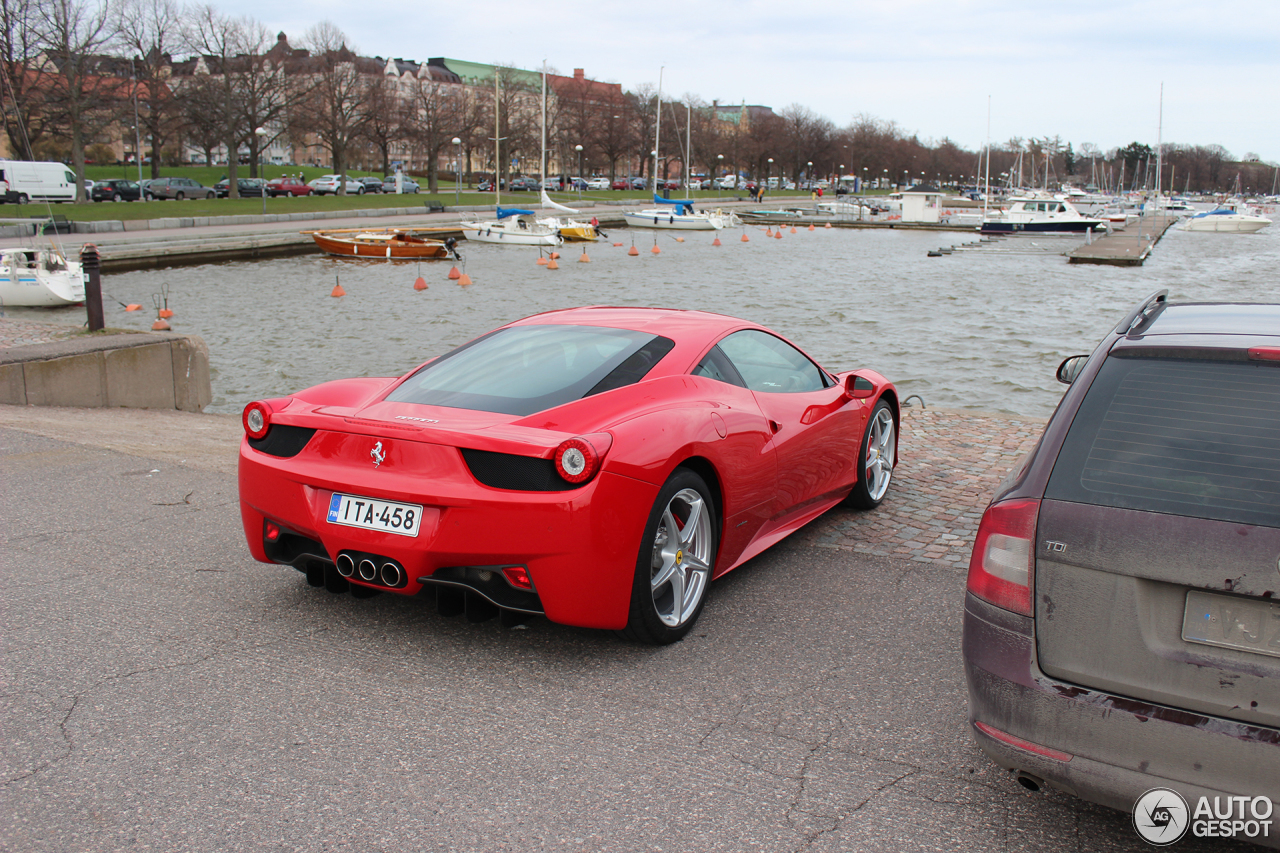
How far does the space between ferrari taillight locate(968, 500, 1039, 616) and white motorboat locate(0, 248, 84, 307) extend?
27.7 m

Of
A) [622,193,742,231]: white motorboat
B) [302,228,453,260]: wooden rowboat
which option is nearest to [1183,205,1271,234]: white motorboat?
[622,193,742,231]: white motorboat

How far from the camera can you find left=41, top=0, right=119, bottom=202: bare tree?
46.4 meters

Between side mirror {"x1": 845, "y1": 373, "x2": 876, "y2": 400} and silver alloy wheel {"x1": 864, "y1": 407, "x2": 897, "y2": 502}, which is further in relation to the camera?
silver alloy wheel {"x1": 864, "y1": 407, "x2": 897, "y2": 502}

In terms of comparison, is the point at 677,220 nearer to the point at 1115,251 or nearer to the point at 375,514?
the point at 1115,251

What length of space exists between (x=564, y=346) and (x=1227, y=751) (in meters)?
3.19

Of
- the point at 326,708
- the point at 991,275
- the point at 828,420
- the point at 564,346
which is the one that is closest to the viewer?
the point at 326,708

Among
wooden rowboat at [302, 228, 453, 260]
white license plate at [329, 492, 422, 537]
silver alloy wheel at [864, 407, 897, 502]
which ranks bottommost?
silver alloy wheel at [864, 407, 897, 502]

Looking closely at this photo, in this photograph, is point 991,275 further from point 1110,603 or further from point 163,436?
point 1110,603

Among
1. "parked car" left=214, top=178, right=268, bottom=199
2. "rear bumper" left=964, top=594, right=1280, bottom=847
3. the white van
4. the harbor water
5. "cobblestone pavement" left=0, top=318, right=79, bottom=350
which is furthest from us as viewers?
"parked car" left=214, top=178, right=268, bottom=199

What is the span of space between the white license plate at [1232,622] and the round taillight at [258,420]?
350 centimetres

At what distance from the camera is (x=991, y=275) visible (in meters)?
41.9

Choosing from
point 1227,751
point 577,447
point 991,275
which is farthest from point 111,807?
point 991,275

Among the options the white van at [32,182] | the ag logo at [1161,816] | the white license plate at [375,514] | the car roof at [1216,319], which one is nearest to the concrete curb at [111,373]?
the white license plate at [375,514]

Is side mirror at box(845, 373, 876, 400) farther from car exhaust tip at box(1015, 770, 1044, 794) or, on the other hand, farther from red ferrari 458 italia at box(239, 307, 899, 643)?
car exhaust tip at box(1015, 770, 1044, 794)
